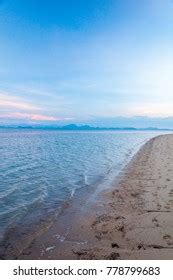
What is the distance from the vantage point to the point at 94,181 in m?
20.6

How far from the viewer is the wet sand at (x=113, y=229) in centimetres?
843

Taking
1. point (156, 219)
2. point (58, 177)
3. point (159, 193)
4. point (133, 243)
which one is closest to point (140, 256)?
point (133, 243)

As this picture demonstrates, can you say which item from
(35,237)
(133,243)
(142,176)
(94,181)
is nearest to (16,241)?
(35,237)

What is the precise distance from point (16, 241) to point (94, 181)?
11162 millimetres

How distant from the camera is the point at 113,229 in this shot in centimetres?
1031

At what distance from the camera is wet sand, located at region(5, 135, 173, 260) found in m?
8.43

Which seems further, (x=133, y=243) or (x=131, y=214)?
(x=131, y=214)
